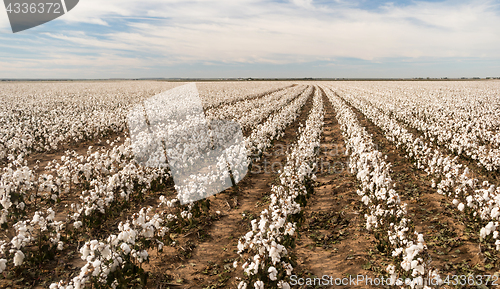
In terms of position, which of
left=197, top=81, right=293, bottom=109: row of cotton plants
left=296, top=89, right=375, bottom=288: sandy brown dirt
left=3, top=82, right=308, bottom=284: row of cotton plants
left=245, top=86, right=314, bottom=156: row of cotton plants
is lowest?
left=296, top=89, right=375, bottom=288: sandy brown dirt

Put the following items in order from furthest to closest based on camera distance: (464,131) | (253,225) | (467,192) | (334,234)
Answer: (464,131) → (467,192) → (334,234) → (253,225)

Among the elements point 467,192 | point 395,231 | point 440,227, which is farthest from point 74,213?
point 467,192

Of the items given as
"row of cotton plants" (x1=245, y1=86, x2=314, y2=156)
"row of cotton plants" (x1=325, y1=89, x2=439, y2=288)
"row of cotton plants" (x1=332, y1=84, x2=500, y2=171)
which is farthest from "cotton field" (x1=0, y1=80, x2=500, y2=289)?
"row of cotton plants" (x1=245, y1=86, x2=314, y2=156)

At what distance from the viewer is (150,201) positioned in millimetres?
9414

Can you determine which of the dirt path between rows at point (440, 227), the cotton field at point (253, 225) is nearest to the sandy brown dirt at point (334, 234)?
the cotton field at point (253, 225)

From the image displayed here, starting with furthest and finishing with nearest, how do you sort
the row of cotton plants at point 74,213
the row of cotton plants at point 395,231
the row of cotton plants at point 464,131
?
the row of cotton plants at point 464,131, the row of cotton plants at point 74,213, the row of cotton plants at point 395,231

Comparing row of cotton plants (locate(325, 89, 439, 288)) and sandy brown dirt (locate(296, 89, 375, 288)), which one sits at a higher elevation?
row of cotton plants (locate(325, 89, 439, 288))

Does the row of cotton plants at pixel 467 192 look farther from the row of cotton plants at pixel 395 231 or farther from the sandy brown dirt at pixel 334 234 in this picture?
the sandy brown dirt at pixel 334 234

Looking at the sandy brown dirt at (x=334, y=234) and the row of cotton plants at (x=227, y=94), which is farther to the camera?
the row of cotton plants at (x=227, y=94)

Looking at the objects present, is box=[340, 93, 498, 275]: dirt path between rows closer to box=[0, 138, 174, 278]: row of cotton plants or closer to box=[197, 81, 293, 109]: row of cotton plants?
box=[0, 138, 174, 278]: row of cotton plants

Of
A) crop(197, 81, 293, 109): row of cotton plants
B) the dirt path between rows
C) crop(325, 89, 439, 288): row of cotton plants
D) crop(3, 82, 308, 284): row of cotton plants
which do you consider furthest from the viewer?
crop(197, 81, 293, 109): row of cotton plants

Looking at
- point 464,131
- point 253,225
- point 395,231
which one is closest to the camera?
point 253,225

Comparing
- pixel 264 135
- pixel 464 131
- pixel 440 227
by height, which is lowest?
pixel 440 227

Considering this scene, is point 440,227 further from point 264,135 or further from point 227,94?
point 227,94
